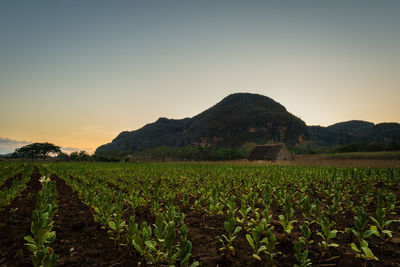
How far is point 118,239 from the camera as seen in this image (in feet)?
11.4

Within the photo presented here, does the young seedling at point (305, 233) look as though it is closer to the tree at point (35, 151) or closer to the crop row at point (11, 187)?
the crop row at point (11, 187)

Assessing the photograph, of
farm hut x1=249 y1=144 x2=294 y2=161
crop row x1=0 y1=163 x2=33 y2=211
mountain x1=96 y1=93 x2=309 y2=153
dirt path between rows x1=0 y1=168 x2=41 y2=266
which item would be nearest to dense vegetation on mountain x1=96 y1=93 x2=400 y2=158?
mountain x1=96 y1=93 x2=309 y2=153

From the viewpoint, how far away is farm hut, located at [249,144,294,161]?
50.2 m

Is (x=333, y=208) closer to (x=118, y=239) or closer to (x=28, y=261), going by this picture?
(x=118, y=239)

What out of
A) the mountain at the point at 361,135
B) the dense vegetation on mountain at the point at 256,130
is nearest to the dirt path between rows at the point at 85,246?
the dense vegetation on mountain at the point at 256,130

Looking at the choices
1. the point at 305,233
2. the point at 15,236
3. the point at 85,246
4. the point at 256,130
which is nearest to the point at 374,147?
the point at 305,233

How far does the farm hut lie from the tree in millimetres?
142036

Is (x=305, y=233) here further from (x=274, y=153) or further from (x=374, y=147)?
(x=374, y=147)

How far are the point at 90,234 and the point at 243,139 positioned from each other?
462 ft

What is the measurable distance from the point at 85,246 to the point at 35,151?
164427mm

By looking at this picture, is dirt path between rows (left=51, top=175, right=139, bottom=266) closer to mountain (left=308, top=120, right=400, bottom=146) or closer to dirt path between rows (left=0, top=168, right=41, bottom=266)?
dirt path between rows (left=0, top=168, right=41, bottom=266)

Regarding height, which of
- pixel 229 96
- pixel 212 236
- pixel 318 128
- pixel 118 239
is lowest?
pixel 212 236

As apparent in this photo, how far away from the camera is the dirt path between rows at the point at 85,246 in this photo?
10.2 ft

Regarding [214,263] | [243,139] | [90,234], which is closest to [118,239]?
[90,234]
